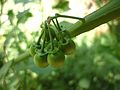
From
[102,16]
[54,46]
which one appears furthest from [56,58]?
[102,16]

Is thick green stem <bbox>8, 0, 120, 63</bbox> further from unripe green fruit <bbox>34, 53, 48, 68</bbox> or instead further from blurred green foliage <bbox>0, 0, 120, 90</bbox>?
blurred green foliage <bbox>0, 0, 120, 90</bbox>

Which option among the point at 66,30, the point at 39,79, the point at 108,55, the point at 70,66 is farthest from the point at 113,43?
the point at 66,30

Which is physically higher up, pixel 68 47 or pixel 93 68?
pixel 68 47

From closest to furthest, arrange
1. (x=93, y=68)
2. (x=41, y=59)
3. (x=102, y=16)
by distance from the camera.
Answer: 1. (x=102, y=16)
2. (x=41, y=59)
3. (x=93, y=68)

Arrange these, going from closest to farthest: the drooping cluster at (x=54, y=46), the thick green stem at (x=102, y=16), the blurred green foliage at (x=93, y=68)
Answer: the thick green stem at (x=102, y=16) → the drooping cluster at (x=54, y=46) → the blurred green foliage at (x=93, y=68)

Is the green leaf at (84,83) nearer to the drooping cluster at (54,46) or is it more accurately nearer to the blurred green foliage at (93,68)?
the blurred green foliage at (93,68)

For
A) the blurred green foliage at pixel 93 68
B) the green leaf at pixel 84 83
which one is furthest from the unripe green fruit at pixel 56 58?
the green leaf at pixel 84 83

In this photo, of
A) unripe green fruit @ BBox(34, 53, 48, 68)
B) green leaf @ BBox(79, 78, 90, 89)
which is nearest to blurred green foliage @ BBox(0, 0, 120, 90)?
green leaf @ BBox(79, 78, 90, 89)

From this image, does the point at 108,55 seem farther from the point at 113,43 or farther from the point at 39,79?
the point at 39,79

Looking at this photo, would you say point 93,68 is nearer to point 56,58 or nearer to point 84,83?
point 84,83
